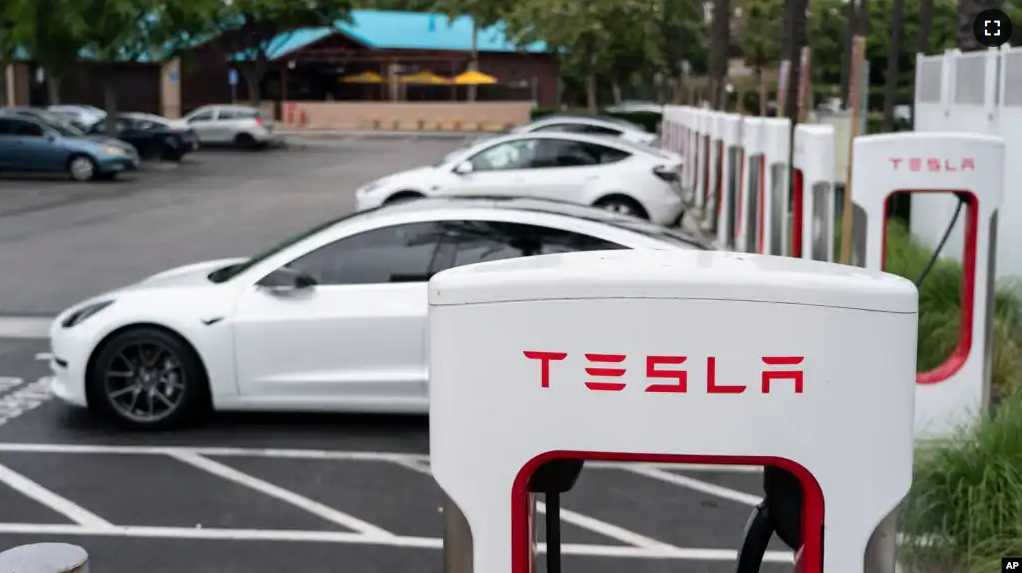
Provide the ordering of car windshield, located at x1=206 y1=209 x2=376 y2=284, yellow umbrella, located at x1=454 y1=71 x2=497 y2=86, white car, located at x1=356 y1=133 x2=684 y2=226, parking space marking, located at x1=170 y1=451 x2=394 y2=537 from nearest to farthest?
parking space marking, located at x1=170 y1=451 x2=394 y2=537, car windshield, located at x1=206 y1=209 x2=376 y2=284, white car, located at x1=356 y1=133 x2=684 y2=226, yellow umbrella, located at x1=454 y1=71 x2=497 y2=86

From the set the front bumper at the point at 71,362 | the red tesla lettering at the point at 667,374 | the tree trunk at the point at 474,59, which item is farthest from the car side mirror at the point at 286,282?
the tree trunk at the point at 474,59

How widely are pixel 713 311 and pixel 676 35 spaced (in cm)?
5090

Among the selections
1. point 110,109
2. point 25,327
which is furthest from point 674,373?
point 110,109

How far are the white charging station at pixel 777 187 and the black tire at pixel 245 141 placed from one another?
3376cm

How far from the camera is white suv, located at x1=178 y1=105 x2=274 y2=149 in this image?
43.6 m

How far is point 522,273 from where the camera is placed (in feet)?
8.16

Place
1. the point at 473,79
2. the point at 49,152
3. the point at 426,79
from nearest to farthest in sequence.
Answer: the point at 49,152 → the point at 473,79 → the point at 426,79

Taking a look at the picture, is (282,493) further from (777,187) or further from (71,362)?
(777,187)

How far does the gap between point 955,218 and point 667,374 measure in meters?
5.35

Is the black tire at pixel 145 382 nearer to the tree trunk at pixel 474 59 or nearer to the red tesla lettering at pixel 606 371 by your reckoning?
the red tesla lettering at pixel 606 371

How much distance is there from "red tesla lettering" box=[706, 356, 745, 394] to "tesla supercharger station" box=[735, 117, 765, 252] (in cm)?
1081

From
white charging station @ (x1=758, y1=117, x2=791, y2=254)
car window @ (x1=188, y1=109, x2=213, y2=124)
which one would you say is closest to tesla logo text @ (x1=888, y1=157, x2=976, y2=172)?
white charging station @ (x1=758, y1=117, x2=791, y2=254)

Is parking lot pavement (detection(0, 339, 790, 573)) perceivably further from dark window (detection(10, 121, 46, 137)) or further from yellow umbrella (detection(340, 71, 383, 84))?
yellow umbrella (detection(340, 71, 383, 84))

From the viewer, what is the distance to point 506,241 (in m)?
7.82
